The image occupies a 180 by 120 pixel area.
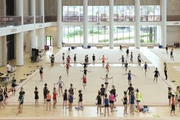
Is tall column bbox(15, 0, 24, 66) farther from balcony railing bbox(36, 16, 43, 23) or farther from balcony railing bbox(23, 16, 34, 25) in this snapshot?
balcony railing bbox(36, 16, 43, 23)

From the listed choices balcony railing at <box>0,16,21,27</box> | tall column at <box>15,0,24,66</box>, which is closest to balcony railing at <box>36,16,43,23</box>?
tall column at <box>15,0,24,66</box>

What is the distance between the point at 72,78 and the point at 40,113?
9.55 meters

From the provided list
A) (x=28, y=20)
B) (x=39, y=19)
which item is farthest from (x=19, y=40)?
(x=39, y=19)

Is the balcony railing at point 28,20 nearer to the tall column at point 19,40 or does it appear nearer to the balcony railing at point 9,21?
the tall column at point 19,40

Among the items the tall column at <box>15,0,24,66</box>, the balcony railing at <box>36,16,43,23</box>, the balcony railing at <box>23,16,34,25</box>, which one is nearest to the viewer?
the tall column at <box>15,0,24,66</box>

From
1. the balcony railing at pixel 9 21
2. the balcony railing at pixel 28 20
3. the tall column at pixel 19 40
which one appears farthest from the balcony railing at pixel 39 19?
the balcony railing at pixel 9 21

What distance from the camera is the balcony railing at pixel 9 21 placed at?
2624cm

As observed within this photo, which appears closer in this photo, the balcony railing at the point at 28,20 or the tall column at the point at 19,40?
the tall column at the point at 19,40

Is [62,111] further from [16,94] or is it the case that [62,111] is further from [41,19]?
[41,19]

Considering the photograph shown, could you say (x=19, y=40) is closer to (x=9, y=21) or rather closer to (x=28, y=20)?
(x=9, y=21)

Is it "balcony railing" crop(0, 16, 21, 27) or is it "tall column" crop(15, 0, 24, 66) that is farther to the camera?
"tall column" crop(15, 0, 24, 66)

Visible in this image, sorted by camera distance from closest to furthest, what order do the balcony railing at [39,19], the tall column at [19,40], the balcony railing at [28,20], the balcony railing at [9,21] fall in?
the balcony railing at [9,21] < the tall column at [19,40] < the balcony railing at [28,20] < the balcony railing at [39,19]

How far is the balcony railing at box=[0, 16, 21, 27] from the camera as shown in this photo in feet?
86.1

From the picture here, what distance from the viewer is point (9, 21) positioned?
92.6ft
